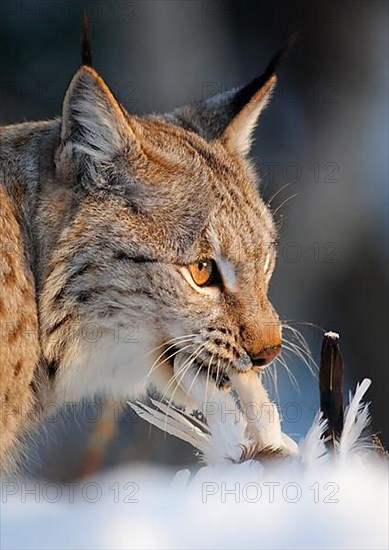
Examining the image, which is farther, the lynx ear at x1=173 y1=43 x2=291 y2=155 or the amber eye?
the lynx ear at x1=173 y1=43 x2=291 y2=155

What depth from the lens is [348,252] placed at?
7102 mm

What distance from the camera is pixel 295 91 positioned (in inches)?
279

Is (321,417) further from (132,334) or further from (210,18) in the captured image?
(210,18)

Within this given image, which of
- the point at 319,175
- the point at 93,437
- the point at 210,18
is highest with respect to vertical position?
the point at 210,18

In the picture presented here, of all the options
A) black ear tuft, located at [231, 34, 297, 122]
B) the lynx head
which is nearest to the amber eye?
the lynx head

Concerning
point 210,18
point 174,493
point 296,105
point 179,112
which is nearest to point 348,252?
point 296,105

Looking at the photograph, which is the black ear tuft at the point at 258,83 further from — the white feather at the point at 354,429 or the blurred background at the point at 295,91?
the blurred background at the point at 295,91

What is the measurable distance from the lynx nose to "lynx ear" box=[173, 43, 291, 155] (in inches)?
27.5

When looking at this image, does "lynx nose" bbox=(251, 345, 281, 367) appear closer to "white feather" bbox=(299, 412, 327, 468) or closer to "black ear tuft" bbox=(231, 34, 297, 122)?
"white feather" bbox=(299, 412, 327, 468)

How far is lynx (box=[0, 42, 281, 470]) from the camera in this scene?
2471 millimetres

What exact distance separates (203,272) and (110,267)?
217 mm

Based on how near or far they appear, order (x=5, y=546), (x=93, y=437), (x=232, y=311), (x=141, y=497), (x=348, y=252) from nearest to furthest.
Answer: (x=5, y=546)
(x=141, y=497)
(x=232, y=311)
(x=93, y=437)
(x=348, y=252)

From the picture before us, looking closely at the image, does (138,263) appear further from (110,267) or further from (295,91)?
(295,91)

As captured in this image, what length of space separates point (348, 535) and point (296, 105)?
602 cm
